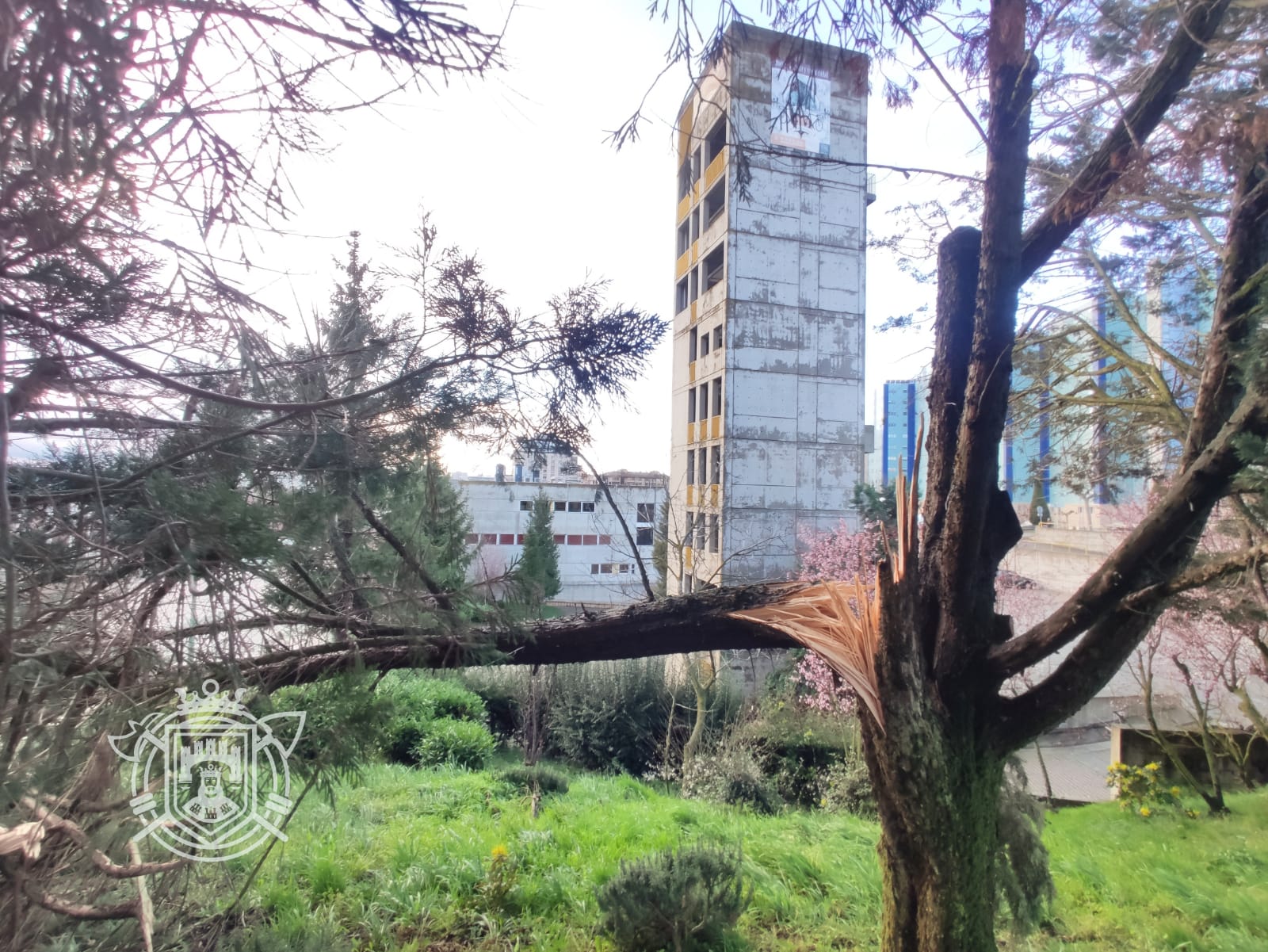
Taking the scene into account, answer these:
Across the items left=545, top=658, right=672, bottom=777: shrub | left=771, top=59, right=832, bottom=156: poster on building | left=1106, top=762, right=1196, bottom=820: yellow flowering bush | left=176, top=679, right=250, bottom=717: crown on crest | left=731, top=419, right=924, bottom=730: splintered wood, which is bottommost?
left=545, top=658, right=672, bottom=777: shrub

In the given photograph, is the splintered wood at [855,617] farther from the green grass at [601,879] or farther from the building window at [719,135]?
the green grass at [601,879]

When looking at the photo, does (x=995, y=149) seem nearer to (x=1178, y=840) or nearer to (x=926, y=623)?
(x=926, y=623)

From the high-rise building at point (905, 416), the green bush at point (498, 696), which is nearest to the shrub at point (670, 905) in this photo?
the high-rise building at point (905, 416)

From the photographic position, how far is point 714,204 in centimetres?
1264

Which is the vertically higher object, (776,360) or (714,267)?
(714,267)

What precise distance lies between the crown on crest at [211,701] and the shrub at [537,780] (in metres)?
4.91

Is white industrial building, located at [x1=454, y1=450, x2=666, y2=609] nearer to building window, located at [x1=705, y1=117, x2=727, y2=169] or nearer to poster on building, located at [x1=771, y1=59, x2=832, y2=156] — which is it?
building window, located at [x1=705, y1=117, x2=727, y2=169]

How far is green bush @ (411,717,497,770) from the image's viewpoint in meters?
7.88

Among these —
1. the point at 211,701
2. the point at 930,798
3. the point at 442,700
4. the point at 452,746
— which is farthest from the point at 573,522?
the point at 211,701

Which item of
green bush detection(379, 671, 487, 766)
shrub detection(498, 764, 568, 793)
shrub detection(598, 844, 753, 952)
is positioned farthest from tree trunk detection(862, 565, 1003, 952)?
green bush detection(379, 671, 487, 766)

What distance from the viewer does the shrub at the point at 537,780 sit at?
250 inches

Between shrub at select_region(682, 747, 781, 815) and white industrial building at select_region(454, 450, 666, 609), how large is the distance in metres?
2.20

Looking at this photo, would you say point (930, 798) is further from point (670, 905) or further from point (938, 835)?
point (670, 905)

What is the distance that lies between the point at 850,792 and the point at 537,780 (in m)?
Answer: 3.46
